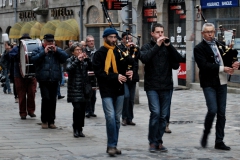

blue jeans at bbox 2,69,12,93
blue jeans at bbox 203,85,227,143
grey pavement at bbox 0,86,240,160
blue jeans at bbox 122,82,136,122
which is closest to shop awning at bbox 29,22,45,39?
blue jeans at bbox 2,69,12,93

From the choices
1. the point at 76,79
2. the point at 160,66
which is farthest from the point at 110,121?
the point at 76,79

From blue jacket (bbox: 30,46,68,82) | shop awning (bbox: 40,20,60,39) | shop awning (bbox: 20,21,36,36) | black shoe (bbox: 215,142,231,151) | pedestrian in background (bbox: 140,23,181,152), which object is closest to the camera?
pedestrian in background (bbox: 140,23,181,152)

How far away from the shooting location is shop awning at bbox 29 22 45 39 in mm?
40969

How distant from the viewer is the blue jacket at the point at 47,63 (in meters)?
14.0

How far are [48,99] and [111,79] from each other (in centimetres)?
380

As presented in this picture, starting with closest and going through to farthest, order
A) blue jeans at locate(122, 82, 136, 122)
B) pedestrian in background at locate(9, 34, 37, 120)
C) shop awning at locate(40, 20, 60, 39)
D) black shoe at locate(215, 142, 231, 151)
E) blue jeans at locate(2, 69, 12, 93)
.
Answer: black shoe at locate(215, 142, 231, 151) → blue jeans at locate(122, 82, 136, 122) → pedestrian in background at locate(9, 34, 37, 120) → blue jeans at locate(2, 69, 12, 93) → shop awning at locate(40, 20, 60, 39)

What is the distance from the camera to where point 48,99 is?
1412 cm

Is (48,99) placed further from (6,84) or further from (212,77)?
(6,84)

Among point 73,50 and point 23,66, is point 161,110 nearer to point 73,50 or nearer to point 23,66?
point 73,50

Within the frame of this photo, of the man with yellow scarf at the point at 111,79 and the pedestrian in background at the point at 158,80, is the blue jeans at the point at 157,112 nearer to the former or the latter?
the pedestrian in background at the point at 158,80

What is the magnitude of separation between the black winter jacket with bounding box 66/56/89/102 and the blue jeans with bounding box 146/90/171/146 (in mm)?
2368

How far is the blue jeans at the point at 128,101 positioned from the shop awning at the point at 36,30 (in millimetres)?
26645

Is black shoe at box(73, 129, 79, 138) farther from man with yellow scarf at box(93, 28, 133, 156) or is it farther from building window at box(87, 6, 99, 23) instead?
building window at box(87, 6, 99, 23)

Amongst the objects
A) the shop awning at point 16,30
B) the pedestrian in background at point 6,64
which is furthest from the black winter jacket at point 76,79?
the shop awning at point 16,30
